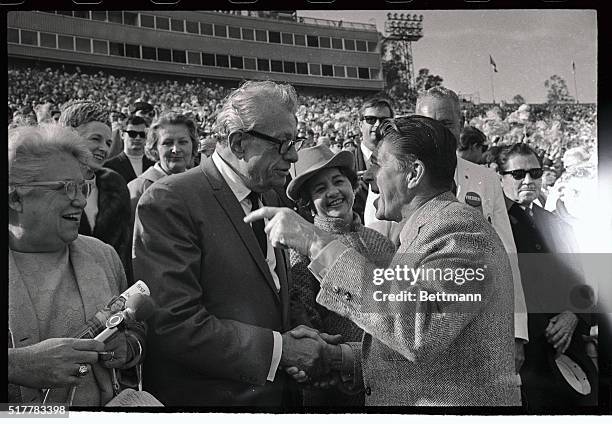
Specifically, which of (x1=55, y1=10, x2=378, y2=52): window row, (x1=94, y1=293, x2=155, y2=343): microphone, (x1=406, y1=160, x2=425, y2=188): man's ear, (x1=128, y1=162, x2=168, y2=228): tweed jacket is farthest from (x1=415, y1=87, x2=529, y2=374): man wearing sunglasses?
(x1=94, y1=293, x2=155, y2=343): microphone

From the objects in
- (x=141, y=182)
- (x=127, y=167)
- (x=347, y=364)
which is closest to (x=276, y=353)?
(x=347, y=364)

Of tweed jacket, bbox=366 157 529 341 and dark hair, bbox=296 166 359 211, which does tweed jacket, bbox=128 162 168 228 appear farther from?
tweed jacket, bbox=366 157 529 341

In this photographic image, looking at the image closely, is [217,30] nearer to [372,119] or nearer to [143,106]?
[143,106]

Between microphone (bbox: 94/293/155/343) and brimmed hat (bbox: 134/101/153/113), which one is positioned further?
brimmed hat (bbox: 134/101/153/113)

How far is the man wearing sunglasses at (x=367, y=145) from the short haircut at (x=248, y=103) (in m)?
0.34

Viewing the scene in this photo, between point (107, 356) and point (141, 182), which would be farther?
point (141, 182)

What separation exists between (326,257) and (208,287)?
23.7 inches

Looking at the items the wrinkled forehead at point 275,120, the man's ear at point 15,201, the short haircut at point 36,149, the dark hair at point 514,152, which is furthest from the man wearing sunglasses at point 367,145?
the man's ear at point 15,201

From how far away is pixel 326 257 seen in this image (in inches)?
123

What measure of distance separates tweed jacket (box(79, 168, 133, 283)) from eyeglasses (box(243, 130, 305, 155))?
2.25 ft

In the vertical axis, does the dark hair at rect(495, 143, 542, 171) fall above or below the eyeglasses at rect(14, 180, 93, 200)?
above

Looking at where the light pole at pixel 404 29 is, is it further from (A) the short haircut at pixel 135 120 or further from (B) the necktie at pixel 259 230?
(A) the short haircut at pixel 135 120

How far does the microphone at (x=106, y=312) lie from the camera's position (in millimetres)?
3404

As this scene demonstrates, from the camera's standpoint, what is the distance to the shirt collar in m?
3.47
